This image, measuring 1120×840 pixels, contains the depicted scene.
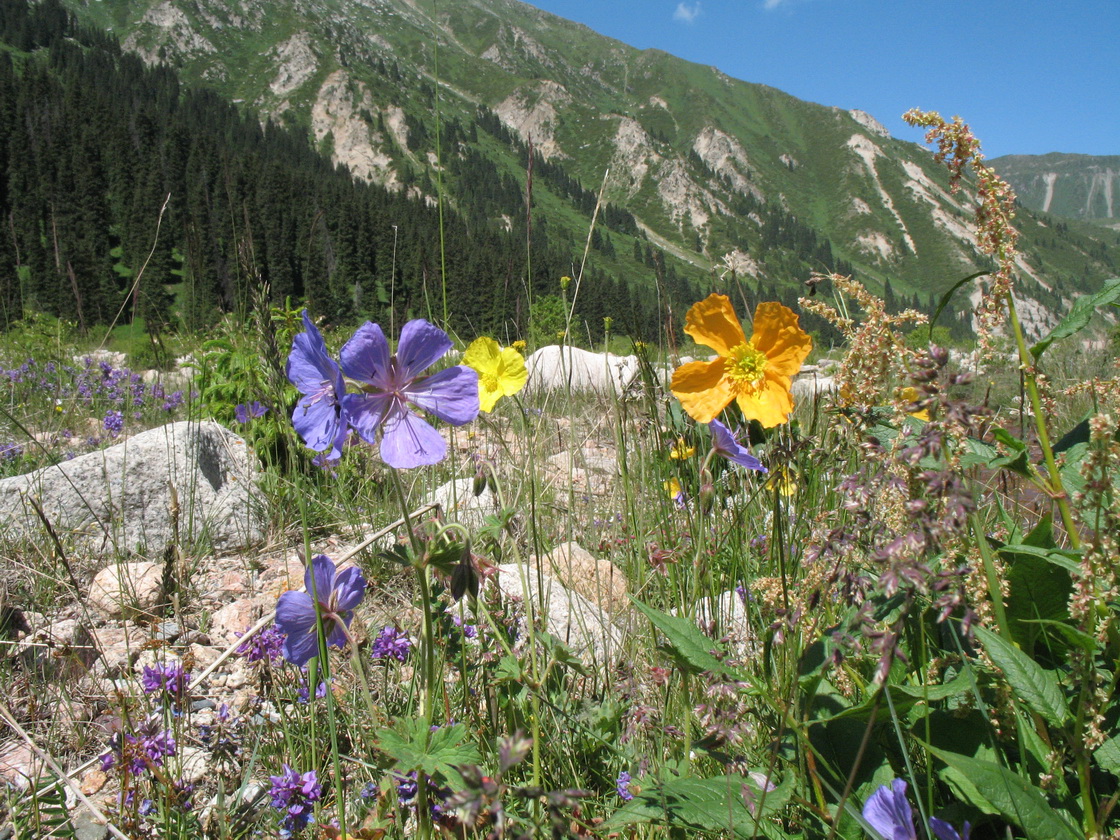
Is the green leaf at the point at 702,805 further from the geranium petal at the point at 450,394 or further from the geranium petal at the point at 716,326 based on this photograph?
the geranium petal at the point at 716,326

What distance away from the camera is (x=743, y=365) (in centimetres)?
157

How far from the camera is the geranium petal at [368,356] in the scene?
0.94 meters

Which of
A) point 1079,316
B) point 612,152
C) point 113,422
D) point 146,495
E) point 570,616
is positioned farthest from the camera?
point 612,152

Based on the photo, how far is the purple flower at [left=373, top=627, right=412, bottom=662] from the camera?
1649 millimetres

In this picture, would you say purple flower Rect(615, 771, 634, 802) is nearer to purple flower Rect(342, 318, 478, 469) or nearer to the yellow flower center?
purple flower Rect(342, 318, 478, 469)

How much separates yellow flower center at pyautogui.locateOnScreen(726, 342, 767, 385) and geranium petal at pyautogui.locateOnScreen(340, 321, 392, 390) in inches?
35.3

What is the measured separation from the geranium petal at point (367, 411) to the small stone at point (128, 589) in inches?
67.5

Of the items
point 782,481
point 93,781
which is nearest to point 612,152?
point 782,481

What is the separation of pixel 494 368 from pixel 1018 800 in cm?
128

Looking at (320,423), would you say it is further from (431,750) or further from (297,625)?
(431,750)

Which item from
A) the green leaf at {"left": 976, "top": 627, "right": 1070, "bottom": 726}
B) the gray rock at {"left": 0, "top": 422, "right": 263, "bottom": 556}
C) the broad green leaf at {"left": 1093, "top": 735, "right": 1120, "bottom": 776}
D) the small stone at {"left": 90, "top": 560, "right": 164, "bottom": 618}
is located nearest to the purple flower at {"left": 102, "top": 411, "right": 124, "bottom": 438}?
the gray rock at {"left": 0, "top": 422, "right": 263, "bottom": 556}

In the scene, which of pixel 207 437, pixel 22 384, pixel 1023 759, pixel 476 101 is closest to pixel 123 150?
pixel 22 384

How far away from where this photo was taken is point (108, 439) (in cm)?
430

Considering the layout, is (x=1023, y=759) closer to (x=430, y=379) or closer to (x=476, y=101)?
(x=430, y=379)
